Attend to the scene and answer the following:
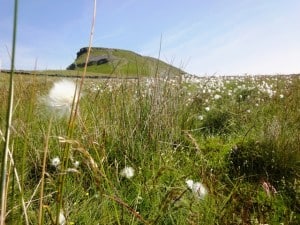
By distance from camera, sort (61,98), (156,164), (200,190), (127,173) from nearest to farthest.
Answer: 1. (61,98)
2. (200,190)
3. (127,173)
4. (156,164)

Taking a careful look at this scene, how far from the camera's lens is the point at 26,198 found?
241 centimetres

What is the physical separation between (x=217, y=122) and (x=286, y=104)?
1.05 metres

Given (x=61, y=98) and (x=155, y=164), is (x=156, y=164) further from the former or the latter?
(x=61, y=98)

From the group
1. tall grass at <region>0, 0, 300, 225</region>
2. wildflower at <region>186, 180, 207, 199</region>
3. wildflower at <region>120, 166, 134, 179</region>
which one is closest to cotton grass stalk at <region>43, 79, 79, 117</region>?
tall grass at <region>0, 0, 300, 225</region>

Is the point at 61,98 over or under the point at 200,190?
over

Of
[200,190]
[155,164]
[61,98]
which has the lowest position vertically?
[155,164]

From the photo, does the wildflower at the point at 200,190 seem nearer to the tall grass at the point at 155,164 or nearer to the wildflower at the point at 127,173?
the tall grass at the point at 155,164

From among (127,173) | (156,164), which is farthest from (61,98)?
(156,164)

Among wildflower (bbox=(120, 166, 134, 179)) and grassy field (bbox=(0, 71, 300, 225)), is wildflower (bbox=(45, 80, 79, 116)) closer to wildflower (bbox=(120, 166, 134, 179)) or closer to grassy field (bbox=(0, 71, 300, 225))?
grassy field (bbox=(0, 71, 300, 225))

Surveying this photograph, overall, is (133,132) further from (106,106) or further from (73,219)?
(73,219)

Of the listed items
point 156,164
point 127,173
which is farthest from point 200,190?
point 156,164

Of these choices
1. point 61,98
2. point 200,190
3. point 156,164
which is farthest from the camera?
point 156,164

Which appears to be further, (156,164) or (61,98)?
(156,164)

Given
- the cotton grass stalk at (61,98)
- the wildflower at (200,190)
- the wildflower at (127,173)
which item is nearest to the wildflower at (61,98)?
the cotton grass stalk at (61,98)
